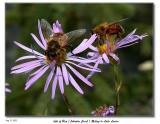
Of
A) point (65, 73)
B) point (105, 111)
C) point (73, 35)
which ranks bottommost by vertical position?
point (105, 111)

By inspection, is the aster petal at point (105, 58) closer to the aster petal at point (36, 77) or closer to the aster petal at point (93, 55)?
the aster petal at point (93, 55)

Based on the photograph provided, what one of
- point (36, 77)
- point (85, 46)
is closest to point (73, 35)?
point (85, 46)

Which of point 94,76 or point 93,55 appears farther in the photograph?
point 94,76

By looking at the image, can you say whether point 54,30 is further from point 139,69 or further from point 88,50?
point 139,69

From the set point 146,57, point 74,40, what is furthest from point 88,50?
point 146,57

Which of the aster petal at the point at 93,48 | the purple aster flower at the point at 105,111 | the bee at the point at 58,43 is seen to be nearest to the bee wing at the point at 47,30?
the bee at the point at 58,43

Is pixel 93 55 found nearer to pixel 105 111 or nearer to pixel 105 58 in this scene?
pixel 105 58

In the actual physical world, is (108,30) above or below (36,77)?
above
